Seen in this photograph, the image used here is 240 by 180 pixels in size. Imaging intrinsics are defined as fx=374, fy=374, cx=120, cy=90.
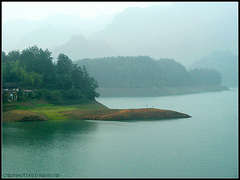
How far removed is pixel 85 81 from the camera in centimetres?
9856

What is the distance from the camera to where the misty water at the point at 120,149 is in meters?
37.9

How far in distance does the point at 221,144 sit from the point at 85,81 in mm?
53068

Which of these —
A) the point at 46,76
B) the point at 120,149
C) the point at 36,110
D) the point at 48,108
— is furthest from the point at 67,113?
the point at 120,149

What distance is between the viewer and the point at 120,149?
47750mm

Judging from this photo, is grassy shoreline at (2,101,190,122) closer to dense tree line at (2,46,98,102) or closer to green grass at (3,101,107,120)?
green grass at (3,101,107,120)

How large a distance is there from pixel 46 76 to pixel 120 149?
5046 cm

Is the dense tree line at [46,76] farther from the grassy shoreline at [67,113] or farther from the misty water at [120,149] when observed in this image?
the misty water at [120,149]

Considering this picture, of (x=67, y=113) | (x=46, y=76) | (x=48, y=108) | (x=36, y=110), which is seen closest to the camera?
(x=67, y=113)

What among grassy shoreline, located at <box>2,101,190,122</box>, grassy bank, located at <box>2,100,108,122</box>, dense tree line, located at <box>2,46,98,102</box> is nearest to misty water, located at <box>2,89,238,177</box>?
grassy bank, located at <box>2,100,108,122</box>

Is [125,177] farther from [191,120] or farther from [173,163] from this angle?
[191,120]

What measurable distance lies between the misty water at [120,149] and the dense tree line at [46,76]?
19.7 metres

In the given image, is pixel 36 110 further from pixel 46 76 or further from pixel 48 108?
pixel 46 76

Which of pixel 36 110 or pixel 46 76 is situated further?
pixel 46 76

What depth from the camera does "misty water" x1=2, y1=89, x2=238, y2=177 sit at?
124 feet
